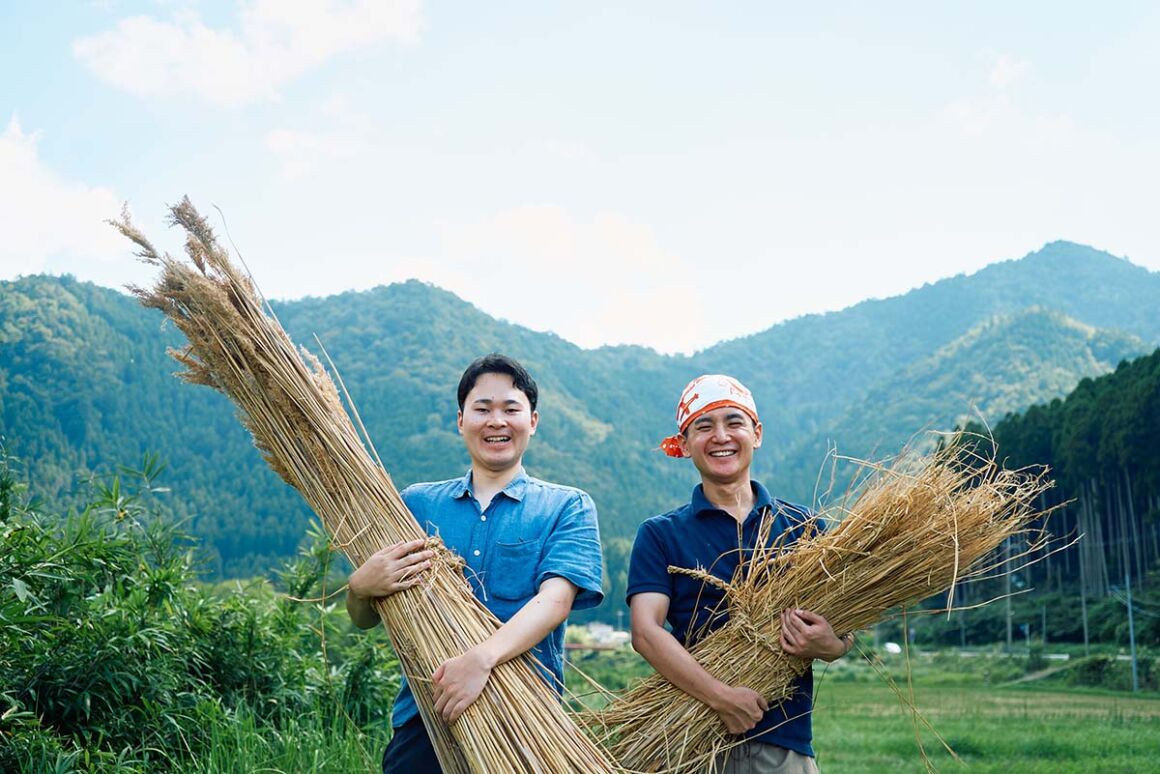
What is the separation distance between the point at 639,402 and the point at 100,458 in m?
61.6

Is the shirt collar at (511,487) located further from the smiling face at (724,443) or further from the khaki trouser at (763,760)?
the khaki trouser at (763,760)

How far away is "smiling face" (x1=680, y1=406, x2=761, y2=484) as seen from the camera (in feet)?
8.31

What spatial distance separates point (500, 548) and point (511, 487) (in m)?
0.16

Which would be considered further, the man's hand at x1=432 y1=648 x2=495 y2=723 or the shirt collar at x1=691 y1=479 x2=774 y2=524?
the shirt collar at x1=691 y1=479 x2=774 y2=524

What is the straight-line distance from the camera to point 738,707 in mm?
2320

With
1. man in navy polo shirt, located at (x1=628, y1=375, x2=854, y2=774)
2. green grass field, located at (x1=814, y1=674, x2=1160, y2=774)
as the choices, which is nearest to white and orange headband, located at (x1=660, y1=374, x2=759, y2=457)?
man in navy polo shirt, located at (x1=628, y1=375, x2=854, y2=774)

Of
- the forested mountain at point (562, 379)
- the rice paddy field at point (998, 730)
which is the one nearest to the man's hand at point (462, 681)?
the forested mountain at point (562, 379)

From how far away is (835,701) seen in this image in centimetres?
1797

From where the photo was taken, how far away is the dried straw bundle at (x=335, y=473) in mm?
2301

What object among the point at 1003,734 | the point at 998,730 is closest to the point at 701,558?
the point at 1003,734

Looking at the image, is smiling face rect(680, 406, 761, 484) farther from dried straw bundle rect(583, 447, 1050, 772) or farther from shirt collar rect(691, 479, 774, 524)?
dried straw bundle rect(583, 447, 1050, 772)

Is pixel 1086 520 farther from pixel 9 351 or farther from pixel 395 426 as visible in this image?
pixel 395 426

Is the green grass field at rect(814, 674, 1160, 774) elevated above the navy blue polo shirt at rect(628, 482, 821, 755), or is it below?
below

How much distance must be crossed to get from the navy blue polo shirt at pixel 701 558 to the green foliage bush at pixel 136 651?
0.87 meters
